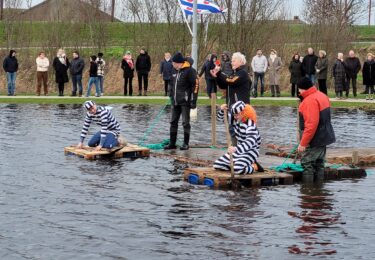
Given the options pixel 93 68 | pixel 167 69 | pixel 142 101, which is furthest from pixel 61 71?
Result: pixel 142 101

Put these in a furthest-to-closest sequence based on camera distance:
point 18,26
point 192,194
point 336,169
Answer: point 18,26 → point 336,169 → point 192,194

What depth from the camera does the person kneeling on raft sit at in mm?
16422

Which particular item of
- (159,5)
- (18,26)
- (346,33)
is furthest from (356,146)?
(18,26)

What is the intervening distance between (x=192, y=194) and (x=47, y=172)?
3680mm

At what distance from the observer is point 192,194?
15414mm

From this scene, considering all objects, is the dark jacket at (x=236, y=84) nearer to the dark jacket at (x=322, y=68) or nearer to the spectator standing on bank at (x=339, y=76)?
the dark jacket at (x=322, y=68)

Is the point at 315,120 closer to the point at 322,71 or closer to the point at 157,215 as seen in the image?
the point at 157,215

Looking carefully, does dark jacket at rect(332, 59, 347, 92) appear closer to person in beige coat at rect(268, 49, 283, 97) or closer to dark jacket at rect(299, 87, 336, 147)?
person in beige coat at rect(268, 49, 283, 97)

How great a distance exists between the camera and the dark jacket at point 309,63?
36338mm

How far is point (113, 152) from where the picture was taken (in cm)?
1983

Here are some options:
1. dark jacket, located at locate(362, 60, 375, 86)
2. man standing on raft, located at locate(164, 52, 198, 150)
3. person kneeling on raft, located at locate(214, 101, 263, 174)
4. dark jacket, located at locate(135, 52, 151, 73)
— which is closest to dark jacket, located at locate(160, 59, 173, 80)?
dark jacket, located at locate(135, 52, 151, 73)

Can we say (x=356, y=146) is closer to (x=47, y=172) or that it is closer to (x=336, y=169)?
(x=336, y=169)

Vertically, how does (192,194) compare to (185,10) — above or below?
below

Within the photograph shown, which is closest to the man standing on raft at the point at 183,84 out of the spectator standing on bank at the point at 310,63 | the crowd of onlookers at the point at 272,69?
the crowd of onlookers at the point at 272,69
